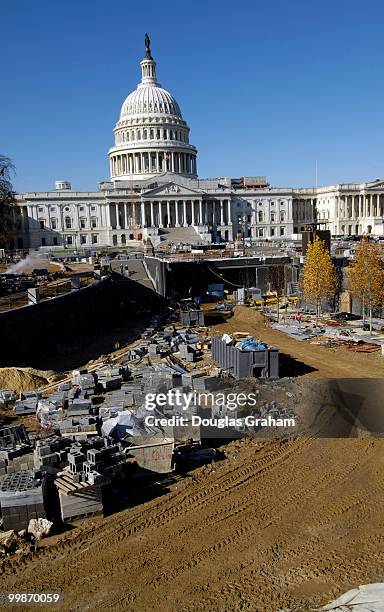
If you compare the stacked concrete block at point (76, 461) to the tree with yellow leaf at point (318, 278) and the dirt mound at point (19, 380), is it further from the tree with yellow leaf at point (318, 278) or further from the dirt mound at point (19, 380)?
the tree with yellow leaf at point (318, 278)

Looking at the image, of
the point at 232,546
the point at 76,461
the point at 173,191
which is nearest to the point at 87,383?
the point at 76,461

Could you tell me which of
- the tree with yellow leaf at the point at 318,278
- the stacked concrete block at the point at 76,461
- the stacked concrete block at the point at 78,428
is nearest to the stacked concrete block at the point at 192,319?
the tree with yellow leaf at the point at 318,278

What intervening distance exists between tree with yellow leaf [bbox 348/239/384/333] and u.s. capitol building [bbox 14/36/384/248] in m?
52.6

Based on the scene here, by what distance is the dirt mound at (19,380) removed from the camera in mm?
22234

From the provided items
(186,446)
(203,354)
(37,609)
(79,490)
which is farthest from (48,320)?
(37,609)

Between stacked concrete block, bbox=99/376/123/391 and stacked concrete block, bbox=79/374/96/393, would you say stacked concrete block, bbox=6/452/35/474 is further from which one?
stacked concrete block, bbox=99/376/123/391

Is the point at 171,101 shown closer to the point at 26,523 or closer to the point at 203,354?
the point at 203,354

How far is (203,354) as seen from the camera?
2695cm

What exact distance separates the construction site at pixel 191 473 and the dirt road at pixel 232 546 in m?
0.04

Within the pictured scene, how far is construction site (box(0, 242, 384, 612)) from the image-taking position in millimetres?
10352

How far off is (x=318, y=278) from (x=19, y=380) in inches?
830

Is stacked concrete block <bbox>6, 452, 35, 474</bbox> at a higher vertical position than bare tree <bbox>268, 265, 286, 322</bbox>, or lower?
lower

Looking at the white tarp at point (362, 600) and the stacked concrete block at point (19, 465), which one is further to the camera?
the stacked concrete block at point (19, 465)

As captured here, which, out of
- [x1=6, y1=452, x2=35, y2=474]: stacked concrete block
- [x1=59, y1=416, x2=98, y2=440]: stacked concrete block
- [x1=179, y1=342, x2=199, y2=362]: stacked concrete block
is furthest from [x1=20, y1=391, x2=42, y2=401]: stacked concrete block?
[x1=179, y1=342, x2=199, y2=362]: stacked concrete block
